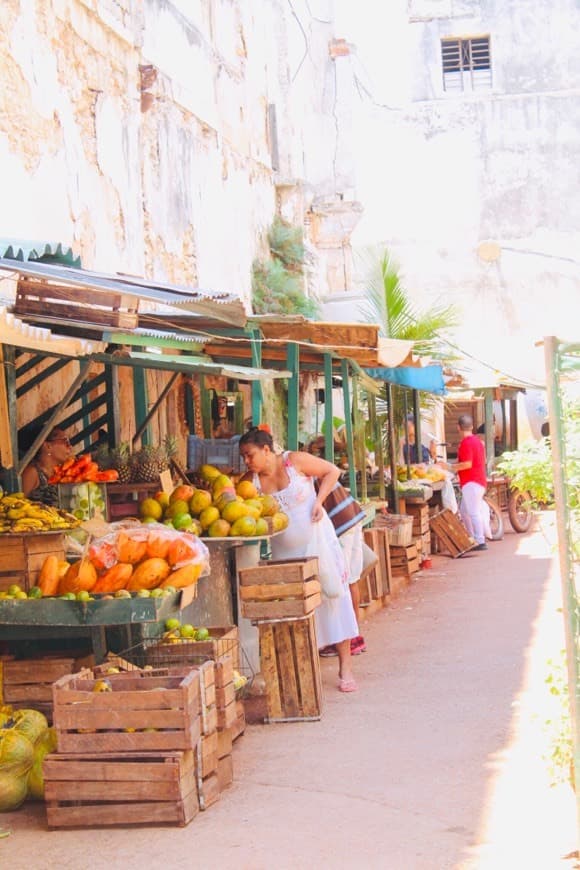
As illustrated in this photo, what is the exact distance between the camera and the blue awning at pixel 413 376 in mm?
14891

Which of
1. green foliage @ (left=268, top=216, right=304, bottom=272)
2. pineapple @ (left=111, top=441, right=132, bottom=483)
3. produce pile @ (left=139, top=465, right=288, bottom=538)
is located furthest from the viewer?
green foliage @ (left=268, top=216, right=304, bottom=272)

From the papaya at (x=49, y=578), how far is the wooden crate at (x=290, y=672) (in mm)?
1416

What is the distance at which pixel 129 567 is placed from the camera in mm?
6484

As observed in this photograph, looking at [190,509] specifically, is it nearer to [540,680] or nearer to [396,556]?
[540,680]

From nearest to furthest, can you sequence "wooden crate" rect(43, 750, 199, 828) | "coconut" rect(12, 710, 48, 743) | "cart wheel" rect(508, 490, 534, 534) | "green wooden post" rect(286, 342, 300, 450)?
"wooden crate" rect(43, 750, 199, 828)
"coconut" rect(12, 710, 48, 743)
"green wooden post" rect(286, 342, 300, 450)
"cart wheel" rect(508, 490, 534, 534)

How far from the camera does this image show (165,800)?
522 cm

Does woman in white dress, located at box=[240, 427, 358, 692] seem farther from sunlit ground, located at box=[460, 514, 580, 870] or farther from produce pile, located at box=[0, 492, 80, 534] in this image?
produce pile, located at box=[0, 492, 80, 534]

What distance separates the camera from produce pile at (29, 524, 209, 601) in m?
6.33

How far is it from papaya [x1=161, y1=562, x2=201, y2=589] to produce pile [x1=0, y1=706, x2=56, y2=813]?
1.02 metres

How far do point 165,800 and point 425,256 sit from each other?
80.0 feet

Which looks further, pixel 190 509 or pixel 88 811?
pixel 190 509

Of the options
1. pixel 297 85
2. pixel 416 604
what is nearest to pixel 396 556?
pixel 416 604

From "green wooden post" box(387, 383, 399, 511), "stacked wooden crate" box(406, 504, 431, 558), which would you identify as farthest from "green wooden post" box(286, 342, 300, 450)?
"stacked wooden crate" box(406, 504, 431, 558)

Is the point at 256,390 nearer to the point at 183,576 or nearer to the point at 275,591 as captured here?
the point at 275,591
